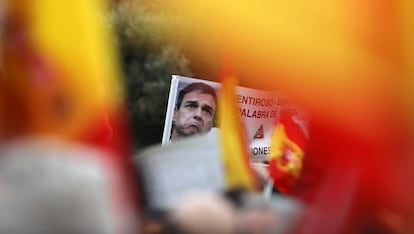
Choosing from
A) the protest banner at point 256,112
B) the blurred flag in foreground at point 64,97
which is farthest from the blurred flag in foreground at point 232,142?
the blurred flag in foreground at point 64,97

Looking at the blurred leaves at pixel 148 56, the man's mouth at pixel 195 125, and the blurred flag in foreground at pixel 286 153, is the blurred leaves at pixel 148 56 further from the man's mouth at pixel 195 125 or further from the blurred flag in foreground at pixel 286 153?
the blurred flag in foreground at pixel 286 153

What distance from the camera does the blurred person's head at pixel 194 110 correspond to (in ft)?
3.73

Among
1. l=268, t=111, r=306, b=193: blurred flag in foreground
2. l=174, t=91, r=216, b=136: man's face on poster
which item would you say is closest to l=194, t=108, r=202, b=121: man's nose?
l=174, t=91, r=216, b=136: man's face on poster

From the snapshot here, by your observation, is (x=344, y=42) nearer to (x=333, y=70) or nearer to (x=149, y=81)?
(x=333, y=70)

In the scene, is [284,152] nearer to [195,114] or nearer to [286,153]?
[286,153]

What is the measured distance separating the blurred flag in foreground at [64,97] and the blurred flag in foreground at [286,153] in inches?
10.8

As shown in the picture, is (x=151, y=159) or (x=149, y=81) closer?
(x=151, y=159)

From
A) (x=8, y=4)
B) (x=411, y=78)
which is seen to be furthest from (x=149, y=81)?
(x=411, y=78)

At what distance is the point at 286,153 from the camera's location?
1.35 m

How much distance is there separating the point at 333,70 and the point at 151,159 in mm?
258

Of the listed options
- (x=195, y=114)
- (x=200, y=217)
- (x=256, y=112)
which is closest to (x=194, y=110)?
(x=195, y=114)

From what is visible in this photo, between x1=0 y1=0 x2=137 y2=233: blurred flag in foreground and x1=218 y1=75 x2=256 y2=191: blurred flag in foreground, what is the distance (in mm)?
136

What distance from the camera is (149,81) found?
1.11 metres

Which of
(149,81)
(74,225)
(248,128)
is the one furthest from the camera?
(248,128)
